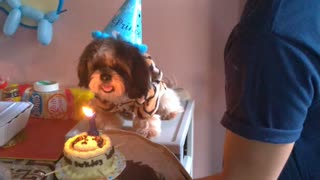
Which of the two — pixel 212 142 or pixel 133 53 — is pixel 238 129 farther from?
pixel 212 142

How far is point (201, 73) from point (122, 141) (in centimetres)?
47

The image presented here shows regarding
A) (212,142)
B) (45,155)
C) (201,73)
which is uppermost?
(201,73)

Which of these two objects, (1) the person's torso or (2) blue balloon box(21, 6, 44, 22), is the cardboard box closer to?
(2) blue balloon box(21, 6, 44, 22)

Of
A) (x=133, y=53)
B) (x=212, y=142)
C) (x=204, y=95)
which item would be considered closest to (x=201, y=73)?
(x=204, y=95)

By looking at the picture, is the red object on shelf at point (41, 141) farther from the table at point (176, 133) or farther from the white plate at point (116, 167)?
the white plate at point (116, 167)

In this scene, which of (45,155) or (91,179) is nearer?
(91,179)

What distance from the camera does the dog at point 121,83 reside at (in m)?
0.83

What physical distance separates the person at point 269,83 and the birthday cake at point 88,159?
0.24 metres

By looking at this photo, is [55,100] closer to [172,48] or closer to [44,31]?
[44,31]

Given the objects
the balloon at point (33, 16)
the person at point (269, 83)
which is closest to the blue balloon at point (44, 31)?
the balloon at point (33, 16)

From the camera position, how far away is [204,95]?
1.17 m

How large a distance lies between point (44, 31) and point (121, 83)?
0.38 metres

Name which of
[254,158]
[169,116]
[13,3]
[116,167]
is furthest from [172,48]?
[254,158]

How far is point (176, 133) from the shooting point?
919mm
